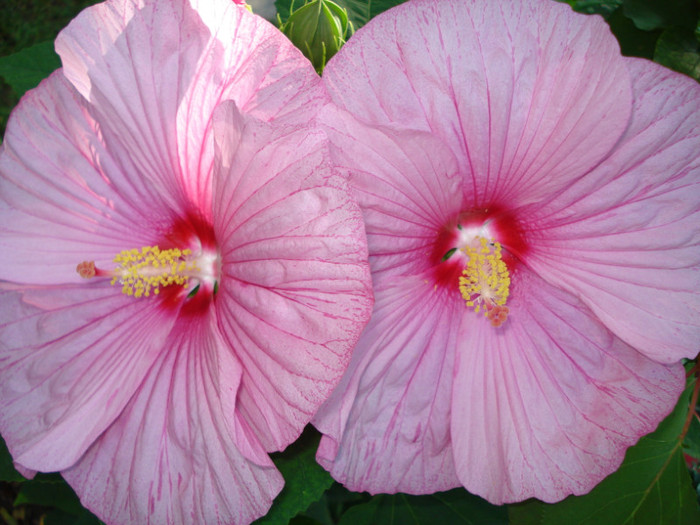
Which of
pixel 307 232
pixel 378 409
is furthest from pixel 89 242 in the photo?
pixel 378 409

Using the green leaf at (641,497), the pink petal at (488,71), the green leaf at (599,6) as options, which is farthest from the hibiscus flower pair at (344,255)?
the green leaf at (599,6)

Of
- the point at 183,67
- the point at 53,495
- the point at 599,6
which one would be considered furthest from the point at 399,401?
the point at 599,6

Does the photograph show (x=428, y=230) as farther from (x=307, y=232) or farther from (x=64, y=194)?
(x=64, y=194)

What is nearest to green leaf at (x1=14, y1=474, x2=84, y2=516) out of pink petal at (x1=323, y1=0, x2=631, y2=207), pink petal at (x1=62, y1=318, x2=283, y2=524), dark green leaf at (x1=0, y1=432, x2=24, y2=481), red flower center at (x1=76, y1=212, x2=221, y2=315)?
dark green leaf at (x1=0, y1=432, x2=24, y2=481)

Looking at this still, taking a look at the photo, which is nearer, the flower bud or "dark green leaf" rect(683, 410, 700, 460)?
the flower bud

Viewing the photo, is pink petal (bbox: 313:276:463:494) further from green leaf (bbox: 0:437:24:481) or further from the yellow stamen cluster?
green leaf (bbox: 0:437:24:481)

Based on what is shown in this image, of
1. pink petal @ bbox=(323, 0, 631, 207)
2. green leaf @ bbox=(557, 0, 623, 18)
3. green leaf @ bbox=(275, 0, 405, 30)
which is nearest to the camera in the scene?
pink petal @ bbox=(323, 0, 631, 207)

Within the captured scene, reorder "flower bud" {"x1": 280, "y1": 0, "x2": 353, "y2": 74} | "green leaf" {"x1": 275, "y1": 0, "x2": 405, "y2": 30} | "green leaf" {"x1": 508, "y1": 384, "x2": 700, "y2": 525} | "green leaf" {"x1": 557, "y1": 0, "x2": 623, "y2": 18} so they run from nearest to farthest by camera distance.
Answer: "flower bud" {"x1": 280, "y1": 0, "x2": 353, "y2": 74}, "green leaf" {"x1": 508, "y1": 384, "x2": 700, "y2": 525}, "green leaf" {"x1": 275, "y1": 0, "x2": 405, "y2": 30}, "green leaf" {"x1": 557, "y1": 0, "x2": 623, "y2": 18}
